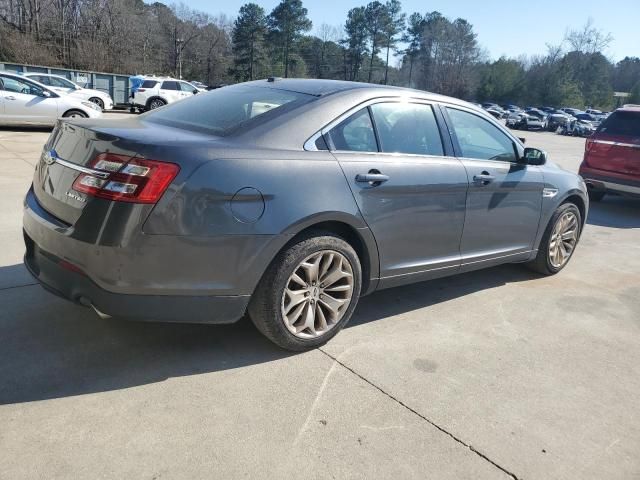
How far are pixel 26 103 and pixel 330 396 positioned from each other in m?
13.3

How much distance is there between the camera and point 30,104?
13109 mm

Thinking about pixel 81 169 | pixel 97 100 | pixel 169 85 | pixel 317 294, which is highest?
pixel 169 85

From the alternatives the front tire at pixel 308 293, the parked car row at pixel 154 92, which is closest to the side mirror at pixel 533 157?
the front tire at pixel 308 293

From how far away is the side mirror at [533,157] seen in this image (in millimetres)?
4426

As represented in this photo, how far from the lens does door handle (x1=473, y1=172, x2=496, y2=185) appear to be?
12.9 ft

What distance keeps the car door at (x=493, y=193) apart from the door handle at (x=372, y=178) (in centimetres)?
92

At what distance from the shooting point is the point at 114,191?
2533 millimetres

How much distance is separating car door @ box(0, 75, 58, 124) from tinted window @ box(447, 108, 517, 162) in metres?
12.3

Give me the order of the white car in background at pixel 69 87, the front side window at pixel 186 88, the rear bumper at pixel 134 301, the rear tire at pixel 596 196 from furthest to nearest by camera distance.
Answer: the front side window at pixel 186 88
the white car in background at pixel 69 87
the rear tire at pixel 596 196
the rear bumper at pixel 134 301

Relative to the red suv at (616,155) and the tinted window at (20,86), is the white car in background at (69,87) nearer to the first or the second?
the tinted window at (20,86)

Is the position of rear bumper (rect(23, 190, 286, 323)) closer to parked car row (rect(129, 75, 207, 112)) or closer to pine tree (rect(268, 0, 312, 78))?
parked car row (rect(129, 75, 207, 112))

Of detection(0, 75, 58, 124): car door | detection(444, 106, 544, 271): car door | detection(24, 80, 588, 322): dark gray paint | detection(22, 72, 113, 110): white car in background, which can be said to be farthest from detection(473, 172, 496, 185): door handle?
detection(22, 72, 113, 110): white car in background

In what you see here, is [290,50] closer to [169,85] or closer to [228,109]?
[169,85]

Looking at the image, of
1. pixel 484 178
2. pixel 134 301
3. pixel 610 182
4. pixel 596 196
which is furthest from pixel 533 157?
pixel 596 196
